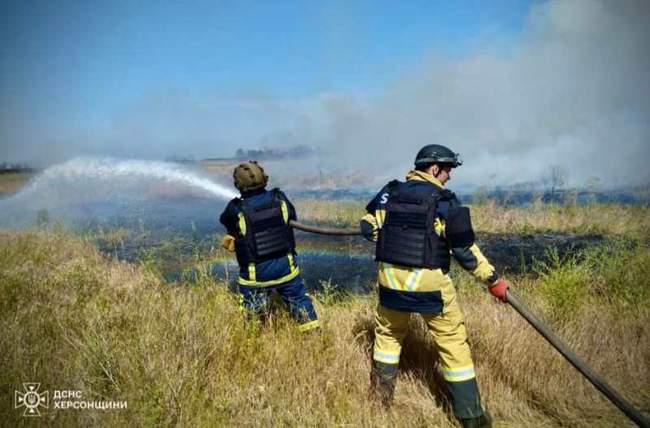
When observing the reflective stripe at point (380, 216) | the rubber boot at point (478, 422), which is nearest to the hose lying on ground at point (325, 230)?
the reflective stripe at point (380, 216)

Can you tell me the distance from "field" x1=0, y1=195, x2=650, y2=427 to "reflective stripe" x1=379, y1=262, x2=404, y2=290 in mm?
935

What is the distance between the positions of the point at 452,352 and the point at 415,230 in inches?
38.8

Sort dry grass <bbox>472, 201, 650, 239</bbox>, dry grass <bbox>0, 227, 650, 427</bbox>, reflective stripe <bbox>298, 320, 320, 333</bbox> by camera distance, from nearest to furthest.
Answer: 1. dry grass <bbox>0, 227, 650, 427</bbox>
2. reflective stripe <bbox>298, 320, 320, 333</bbox>
3. dry grass <bbox>472, 201, 650, 239</bbox>

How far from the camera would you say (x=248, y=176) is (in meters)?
4.31

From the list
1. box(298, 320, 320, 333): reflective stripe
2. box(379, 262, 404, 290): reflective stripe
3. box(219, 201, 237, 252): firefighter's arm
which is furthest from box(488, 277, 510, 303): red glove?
box(219, 201, 237, 252): firefighter's arm

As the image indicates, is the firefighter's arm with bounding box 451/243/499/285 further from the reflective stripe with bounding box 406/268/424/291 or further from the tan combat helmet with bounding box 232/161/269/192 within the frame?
the tan combat helmet with bounding box 232/161/269/192

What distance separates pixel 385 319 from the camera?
137 inches

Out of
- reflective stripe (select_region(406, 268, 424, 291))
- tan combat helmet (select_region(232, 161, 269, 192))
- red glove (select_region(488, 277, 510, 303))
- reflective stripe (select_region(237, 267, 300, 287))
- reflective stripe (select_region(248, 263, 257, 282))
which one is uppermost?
tan combat helmet (select_region(232, 161, 269, 192))

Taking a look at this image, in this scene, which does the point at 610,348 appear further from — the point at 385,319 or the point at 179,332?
the point at 179,332

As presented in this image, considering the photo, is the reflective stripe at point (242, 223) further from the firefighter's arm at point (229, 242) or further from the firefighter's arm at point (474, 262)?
the firefighter's arm at point (474, 262)

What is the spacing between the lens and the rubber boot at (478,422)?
3067mm

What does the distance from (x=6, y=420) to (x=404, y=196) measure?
3.16 m

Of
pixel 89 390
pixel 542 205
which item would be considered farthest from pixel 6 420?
A: pixel 542 205

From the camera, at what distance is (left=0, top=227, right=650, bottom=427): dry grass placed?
9.88 feet
